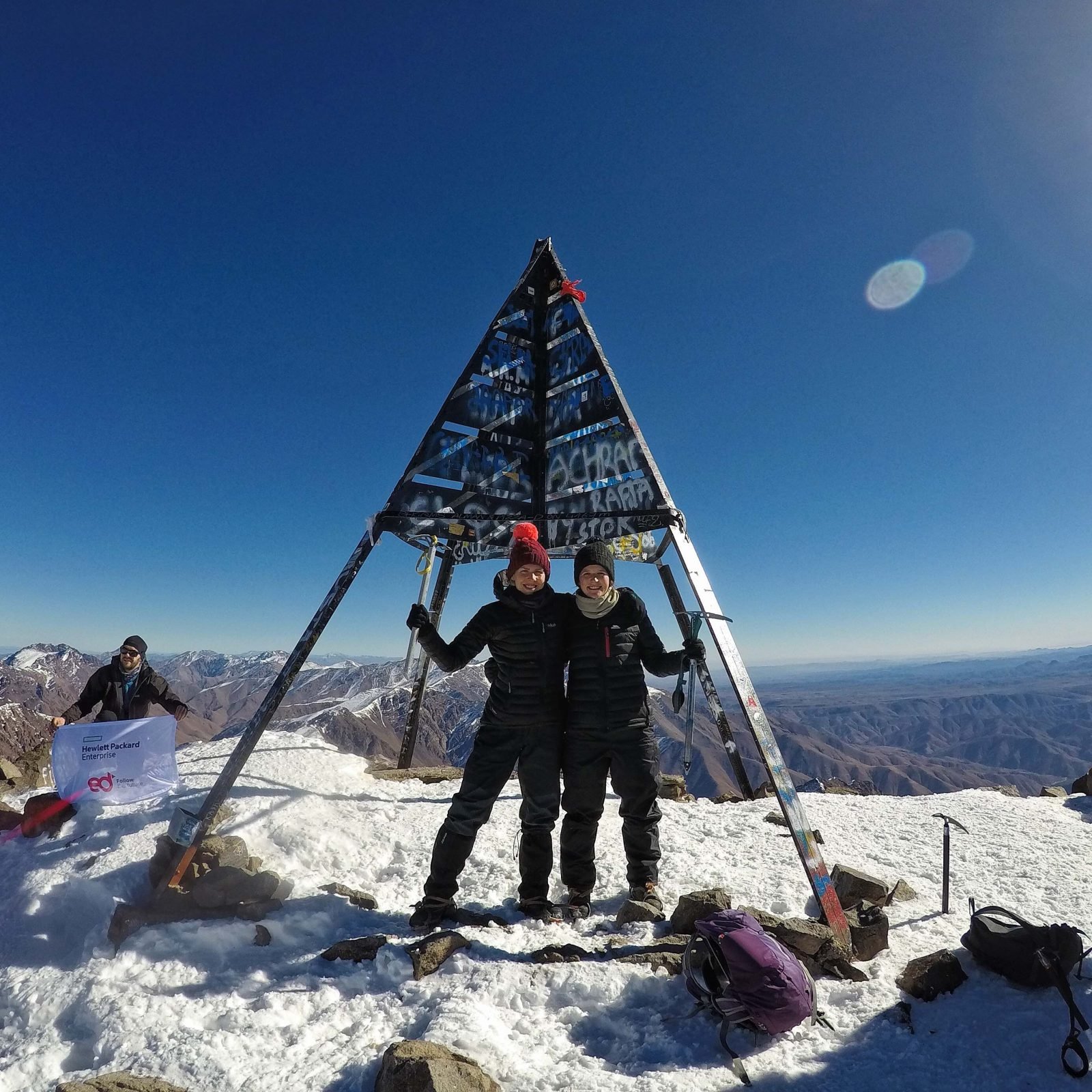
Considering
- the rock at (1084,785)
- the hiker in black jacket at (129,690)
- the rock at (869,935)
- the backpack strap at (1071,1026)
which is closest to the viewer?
the backpack strap at (1071,1026)

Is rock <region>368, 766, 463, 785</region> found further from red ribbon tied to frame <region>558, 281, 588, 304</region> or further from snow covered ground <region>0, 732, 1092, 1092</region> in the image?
red ribbon tied to frame <region>558, 281, 588, 304</region>

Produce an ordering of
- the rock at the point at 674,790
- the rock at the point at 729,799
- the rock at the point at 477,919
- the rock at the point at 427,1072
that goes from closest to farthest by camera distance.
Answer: the rock at the point at 427,1072
the rock at the point at 477,919
the rock at the point at 729,799
the rock at the point at 674,790

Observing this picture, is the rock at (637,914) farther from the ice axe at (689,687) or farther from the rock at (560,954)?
the ice axe at (689,687)

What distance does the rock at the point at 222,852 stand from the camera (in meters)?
4.73

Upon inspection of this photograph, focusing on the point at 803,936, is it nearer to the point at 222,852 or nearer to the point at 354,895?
the point at 354,895

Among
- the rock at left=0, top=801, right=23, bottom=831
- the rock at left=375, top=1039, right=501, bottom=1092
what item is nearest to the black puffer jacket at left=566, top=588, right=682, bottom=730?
the rock at left=375, top=1039, right=501, bottom=1092

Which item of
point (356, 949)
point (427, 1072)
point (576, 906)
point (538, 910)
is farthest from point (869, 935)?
point (356, 949)

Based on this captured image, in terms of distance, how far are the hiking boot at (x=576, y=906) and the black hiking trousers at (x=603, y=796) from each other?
0.05 meters

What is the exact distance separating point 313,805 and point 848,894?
5.31 m

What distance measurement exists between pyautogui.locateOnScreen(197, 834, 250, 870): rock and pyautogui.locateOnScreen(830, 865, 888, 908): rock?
4.97 m

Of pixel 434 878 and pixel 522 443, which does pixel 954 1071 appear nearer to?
pixel 434 878

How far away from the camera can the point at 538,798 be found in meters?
4.55

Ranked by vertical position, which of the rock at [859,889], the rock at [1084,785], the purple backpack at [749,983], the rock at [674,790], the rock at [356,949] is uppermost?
the purple backpack at [749,983]

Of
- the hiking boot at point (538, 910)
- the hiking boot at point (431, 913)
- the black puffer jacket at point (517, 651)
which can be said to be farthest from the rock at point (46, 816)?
the hiking boot at point (538, 910)
